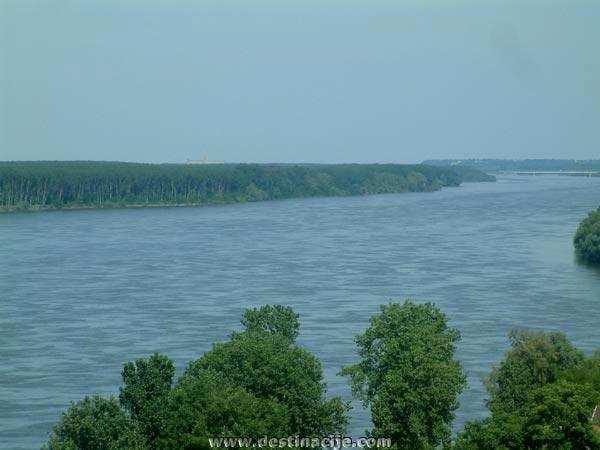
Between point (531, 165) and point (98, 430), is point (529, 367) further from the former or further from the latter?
point (531, 165)

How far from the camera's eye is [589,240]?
20234 millimetres

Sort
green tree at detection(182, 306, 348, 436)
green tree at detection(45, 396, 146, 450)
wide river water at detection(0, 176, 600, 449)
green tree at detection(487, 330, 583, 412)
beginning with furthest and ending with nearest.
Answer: wide river water at detection(0, 176, 600, 449) → green tree at detection(487, 330, 583, 412) → green tree at detection(182, 306, 348, 436) → green tree at detection(45, 396, 146, 450)

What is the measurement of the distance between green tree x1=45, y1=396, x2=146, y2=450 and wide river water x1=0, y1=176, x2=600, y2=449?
167 centimetres

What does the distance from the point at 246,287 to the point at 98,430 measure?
980 cm

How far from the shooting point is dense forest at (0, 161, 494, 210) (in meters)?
38.4

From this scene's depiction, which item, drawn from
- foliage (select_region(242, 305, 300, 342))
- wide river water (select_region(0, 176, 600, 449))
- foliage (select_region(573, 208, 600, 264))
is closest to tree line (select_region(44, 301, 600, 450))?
foliage (select_region(242, 305, 300, 342))

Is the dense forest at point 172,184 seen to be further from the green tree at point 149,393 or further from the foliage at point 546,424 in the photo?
the foliage at point 546,424

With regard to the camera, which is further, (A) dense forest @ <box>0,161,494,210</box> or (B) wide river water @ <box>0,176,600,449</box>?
(A) dense forest @ <box>0,161,494,210</box>

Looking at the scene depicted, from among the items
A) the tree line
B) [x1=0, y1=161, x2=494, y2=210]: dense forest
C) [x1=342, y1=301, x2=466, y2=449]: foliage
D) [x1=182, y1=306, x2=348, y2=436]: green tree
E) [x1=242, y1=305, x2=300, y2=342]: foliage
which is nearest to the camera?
the tree line

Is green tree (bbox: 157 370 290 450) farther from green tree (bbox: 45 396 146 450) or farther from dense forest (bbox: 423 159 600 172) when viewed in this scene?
dense forest (bbox: 423 159 600 172)

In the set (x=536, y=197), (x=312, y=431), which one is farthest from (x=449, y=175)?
(x=312, y=431)

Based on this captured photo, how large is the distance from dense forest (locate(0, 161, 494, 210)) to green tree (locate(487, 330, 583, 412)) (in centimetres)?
3076

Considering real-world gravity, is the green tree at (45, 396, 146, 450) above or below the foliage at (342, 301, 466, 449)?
below

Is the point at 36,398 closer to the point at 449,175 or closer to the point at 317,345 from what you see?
the point at 317,345
